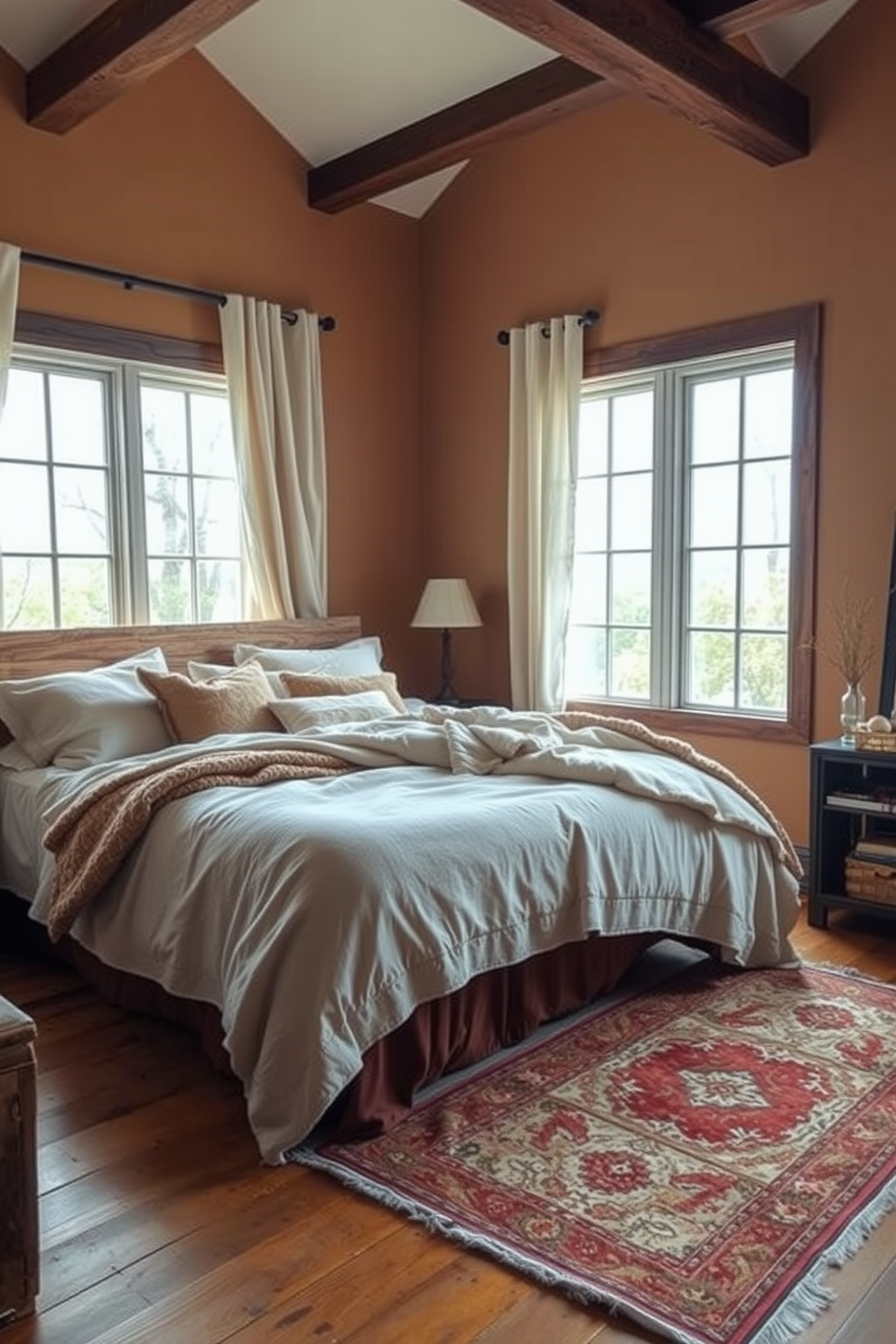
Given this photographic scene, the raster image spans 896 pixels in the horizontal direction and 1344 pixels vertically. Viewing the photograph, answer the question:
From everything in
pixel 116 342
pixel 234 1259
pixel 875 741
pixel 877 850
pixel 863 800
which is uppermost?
pixel 116 342

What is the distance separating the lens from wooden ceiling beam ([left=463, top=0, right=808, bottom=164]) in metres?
3.02

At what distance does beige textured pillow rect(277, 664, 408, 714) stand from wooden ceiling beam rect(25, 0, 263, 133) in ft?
7.01

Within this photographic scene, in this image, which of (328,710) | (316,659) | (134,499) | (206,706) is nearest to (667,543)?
(316,659)

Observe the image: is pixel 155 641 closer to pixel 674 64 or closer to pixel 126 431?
pixel 126 431

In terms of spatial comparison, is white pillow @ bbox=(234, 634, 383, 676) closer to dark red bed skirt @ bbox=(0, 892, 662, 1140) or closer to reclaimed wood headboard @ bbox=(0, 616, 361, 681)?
reclaimed wood headboard @ bbox=(0, 616, 361, 681)

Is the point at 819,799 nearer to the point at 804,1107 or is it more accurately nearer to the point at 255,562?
the point at 804,1107

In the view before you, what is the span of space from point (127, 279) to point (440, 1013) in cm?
320

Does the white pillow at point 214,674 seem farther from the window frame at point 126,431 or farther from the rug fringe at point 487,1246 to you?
the rug fringe at point 487,1246

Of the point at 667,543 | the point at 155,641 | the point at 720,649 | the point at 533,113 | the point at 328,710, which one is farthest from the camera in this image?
the point at 667,543

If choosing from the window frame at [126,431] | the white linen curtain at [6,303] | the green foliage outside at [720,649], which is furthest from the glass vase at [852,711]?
the white linen curtain at [6,303]

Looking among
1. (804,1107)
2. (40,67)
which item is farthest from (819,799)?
(40,67)

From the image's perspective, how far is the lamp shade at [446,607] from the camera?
5.00 m

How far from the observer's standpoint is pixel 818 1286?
5.81ft

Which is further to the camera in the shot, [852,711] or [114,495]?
[114,495]
